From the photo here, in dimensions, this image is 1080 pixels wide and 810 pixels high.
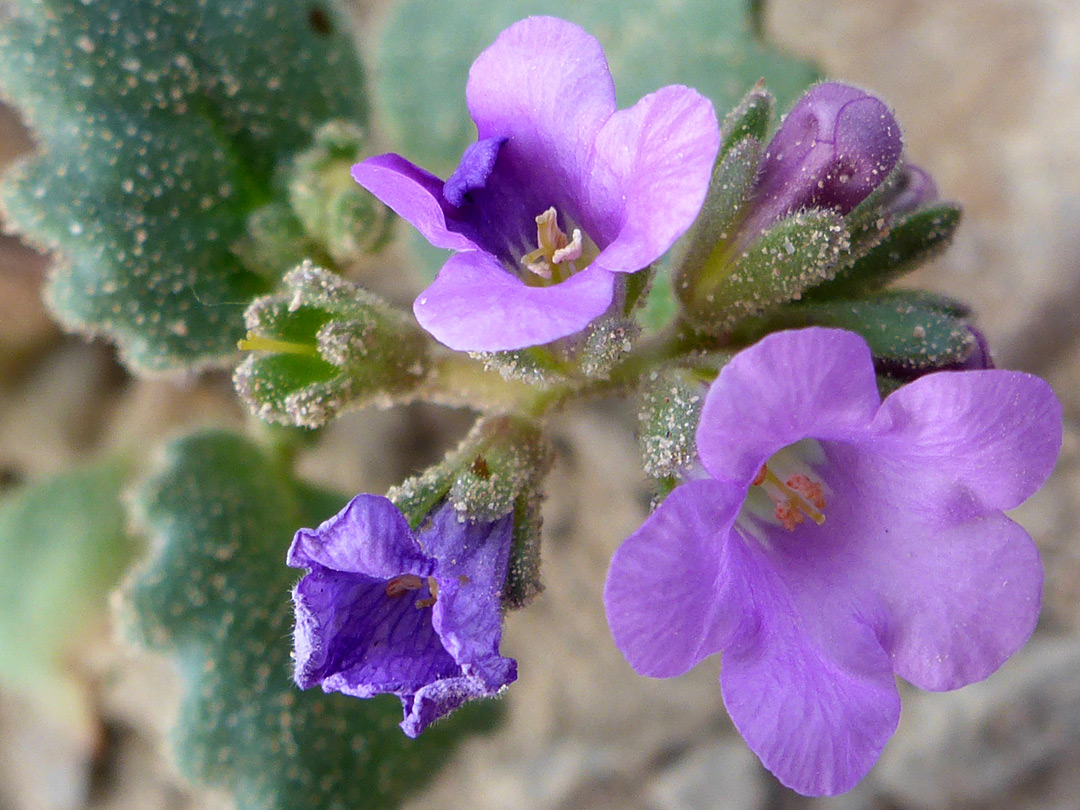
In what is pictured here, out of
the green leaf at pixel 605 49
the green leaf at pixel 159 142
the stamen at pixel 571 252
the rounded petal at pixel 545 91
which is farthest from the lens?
the green leaf at pixel 605 49

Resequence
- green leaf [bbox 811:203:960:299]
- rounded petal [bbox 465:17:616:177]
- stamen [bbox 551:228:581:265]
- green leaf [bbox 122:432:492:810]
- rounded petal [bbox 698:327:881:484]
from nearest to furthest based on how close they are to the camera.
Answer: rounded petal [bbox 698:327:881:484] → rounded petal [bbox 465:17:616:177] → stamen [bbox 551:228:581:265] → green leaf [bbox 811:203:960:299] → green leaf [bbox 122:432:492:810]

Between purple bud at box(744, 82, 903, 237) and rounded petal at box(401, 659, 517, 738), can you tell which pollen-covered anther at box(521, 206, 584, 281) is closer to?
purple bud at box(744, 82, 903, 237)

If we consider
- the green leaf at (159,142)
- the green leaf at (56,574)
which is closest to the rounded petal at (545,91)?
the green leaf at (159,142)

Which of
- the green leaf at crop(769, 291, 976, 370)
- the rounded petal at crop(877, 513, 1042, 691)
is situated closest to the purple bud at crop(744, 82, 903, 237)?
the green leaf at crop(769, 291, 976, 370)

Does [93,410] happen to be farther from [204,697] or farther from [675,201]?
[675,201]

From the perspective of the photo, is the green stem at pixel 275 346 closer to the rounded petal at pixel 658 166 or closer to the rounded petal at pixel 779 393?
the rounded petal at pixel 658 166

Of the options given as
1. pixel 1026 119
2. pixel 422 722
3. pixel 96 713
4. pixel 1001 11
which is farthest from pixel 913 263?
pixel 96 713
